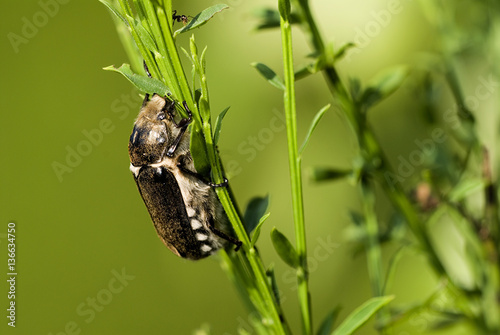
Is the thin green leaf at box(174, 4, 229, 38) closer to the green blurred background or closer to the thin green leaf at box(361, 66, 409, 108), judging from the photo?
the thin green leaf at box(361, 66, 409, 108)

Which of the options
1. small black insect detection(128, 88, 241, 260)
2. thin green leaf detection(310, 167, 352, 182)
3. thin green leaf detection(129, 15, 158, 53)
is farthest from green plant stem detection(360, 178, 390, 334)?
thin green leaf detection(129, 15, 158, 53)

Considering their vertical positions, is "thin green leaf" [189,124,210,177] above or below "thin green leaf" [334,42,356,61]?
above

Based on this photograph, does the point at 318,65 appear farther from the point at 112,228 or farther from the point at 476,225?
the point at 112,228

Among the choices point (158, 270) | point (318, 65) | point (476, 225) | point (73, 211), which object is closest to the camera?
point (318, 65)

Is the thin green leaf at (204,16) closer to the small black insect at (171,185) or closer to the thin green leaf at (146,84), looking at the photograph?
the thin green leaf at (146,84)

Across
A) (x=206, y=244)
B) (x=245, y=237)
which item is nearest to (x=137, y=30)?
(x=245, y=237)

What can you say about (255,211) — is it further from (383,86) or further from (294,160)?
(383,86)
